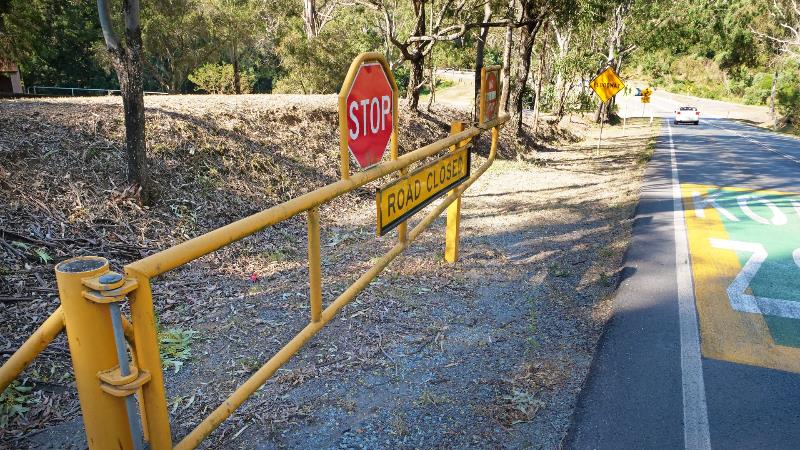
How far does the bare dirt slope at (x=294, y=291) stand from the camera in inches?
137

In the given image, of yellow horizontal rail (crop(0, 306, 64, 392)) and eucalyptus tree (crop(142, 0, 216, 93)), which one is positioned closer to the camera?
yellow horizontal rail (crop(0, 306, 64, 392))

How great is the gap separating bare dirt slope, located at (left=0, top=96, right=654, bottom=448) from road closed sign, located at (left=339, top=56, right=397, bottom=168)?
1.68 metres

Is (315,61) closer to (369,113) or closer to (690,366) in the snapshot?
(369,113)

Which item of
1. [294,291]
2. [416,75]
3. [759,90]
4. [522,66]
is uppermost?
[522,66]

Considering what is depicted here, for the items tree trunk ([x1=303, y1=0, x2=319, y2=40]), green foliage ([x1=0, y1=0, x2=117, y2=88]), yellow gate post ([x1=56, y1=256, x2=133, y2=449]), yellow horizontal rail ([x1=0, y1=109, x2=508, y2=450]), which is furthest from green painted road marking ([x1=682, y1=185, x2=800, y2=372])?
green foliage ([x1=0, y1=0, x2=117, y2=88])

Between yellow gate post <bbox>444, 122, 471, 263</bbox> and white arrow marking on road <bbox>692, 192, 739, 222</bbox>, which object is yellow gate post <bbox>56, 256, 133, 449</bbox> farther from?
white arrow marking on road <bbox>692, 192, 739, 222</bbox>

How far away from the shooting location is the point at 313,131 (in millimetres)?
11320

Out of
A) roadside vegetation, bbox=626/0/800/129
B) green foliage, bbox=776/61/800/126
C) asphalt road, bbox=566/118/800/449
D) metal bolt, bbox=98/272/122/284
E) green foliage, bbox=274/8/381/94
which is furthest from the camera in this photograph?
green foliage, bbox=776/61/800/126

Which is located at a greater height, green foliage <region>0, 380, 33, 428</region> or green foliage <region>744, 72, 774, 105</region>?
green foliage <region>744, 72, 774, 105</region>

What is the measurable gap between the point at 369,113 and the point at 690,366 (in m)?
3.22

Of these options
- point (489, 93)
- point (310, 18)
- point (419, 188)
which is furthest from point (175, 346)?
point (310, 18)

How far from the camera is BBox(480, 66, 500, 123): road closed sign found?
5.63 metres

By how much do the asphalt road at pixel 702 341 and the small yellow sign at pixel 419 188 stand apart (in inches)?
73.7

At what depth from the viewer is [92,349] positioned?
65.3 inches
